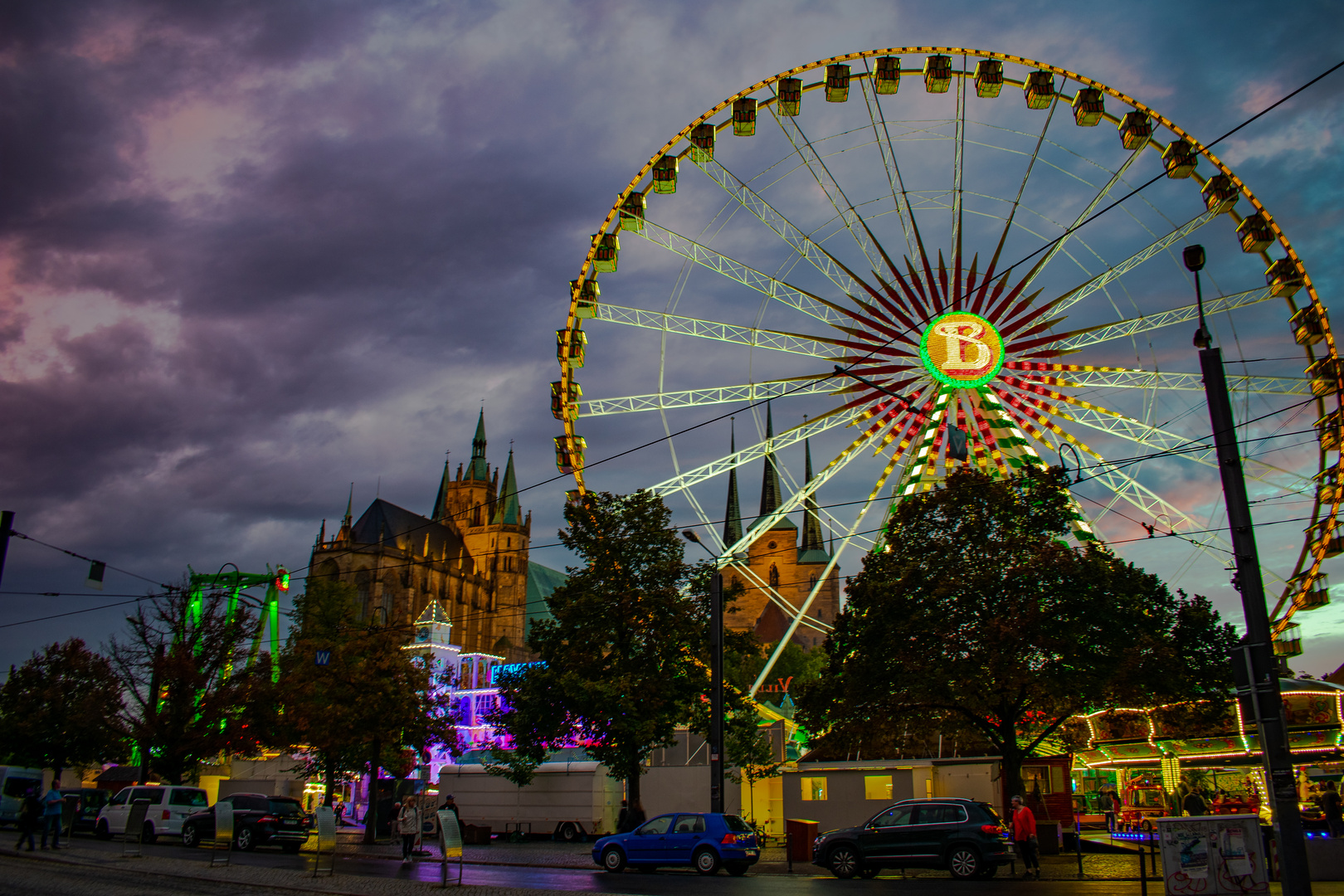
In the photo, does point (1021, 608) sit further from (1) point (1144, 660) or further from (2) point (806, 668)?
(2) point (806, 668)

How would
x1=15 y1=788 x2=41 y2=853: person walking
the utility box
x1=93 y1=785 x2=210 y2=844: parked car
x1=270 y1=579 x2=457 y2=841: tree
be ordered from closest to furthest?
the utility box
x1=15 y1=788 x2=41 y2=853: person walking
x1=93 y1=785 x2=210 y2=844: parked car
x1=270 y1=579 x2=457 y2=841: tree

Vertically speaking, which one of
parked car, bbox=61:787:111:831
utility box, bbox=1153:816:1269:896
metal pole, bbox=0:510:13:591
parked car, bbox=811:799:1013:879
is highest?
metal pole, bbox=0:510:13:591

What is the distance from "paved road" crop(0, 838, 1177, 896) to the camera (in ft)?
48.3

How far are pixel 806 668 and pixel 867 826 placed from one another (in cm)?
7877

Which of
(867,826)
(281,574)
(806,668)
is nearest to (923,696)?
(867,826)

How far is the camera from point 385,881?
1688 centimetres

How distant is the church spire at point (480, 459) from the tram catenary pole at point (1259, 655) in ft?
412

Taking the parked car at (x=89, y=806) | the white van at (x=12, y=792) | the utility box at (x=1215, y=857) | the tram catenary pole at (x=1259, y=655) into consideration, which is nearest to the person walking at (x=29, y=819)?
the parked car at (x=89, y=806)

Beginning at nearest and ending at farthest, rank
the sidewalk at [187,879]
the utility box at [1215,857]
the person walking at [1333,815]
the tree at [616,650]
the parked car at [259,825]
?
the utility box at [1215,857] < the sidewalk at [187,879] < the person walking at [1333,815] < the parked car at [259,825] < the tree at [616,650]

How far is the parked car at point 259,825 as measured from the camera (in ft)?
85.6

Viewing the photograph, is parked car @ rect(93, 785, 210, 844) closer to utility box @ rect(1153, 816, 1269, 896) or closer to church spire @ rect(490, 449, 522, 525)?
utility box @ rect(1153, 816, 1269, 896)

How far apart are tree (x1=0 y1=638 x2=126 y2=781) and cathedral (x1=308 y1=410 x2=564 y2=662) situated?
42.2 metres

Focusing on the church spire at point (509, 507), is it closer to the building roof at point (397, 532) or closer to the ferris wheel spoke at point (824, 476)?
the building roof at point (397, 532)

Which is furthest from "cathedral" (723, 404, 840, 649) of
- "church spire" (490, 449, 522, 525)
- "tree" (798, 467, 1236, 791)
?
"tree" (798, 467, 1236, 791)
